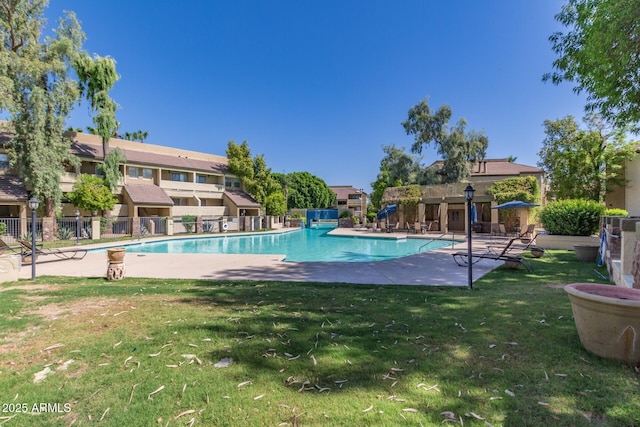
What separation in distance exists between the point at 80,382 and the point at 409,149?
34.1m

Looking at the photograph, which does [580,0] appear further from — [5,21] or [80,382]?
[5,21]

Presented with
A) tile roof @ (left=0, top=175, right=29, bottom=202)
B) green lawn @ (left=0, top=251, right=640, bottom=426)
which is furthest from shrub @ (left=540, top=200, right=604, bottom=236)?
tile roof @ (left=0, top=175, right=29, bottom=202)

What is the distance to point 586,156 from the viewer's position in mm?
19906

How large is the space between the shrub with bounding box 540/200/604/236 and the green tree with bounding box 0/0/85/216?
1198 inches

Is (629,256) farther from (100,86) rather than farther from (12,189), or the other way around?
(100,86)

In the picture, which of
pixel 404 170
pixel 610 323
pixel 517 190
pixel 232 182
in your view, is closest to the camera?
pixel 610 323

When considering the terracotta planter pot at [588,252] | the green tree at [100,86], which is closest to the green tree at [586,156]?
the terracotta planter pot at [588,252]

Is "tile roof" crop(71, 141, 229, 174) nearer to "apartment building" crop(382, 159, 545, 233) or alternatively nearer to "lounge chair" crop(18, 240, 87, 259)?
"lounge chair" crop(18, 240, 87, 259)

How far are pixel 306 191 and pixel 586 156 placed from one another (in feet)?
138

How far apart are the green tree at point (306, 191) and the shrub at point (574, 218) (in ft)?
141

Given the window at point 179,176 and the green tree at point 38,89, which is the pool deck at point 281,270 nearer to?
the green tree at point 38,89

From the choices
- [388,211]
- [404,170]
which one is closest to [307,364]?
[388,211]

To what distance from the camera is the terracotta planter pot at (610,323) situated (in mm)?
2954

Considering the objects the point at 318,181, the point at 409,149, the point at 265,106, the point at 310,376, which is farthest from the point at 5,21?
the point at 318,181
